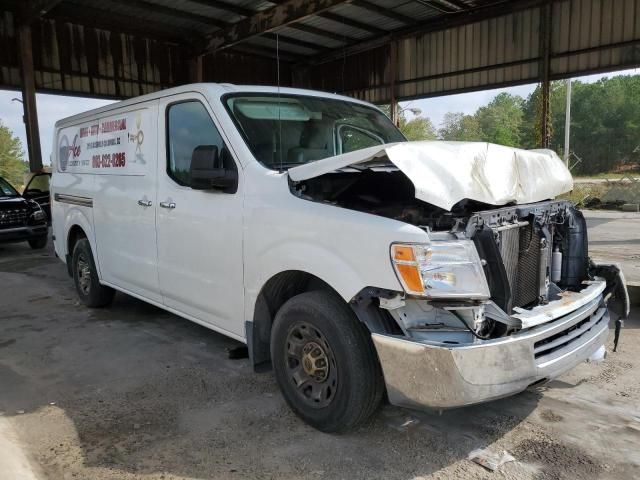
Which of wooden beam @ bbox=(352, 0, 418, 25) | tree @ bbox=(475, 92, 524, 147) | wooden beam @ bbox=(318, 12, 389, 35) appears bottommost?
wooden beam @ bbox=(318, 12, 389, 35)

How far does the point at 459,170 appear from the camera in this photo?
2.72 m

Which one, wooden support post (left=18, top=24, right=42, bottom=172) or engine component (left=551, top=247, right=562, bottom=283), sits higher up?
wooden support post (left=18, top=24, right=42, bottom=172)

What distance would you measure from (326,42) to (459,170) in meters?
16.0

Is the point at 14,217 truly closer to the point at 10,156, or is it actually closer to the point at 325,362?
the point at 325,362

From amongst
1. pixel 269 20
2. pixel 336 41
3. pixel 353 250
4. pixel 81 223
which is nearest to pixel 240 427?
pixel 353 250

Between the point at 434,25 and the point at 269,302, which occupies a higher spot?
the point at 434,25

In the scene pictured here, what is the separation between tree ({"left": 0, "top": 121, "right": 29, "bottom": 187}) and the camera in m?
62.1

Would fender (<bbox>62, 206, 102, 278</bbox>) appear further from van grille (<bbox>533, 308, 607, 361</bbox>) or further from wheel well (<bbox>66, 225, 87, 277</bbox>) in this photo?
van grille (<bbox>533, 308, 607, 361</bbox>)

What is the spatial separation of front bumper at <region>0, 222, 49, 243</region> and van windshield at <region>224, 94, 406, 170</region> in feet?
27.2

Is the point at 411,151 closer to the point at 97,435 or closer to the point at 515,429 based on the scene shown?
the point at 515,429

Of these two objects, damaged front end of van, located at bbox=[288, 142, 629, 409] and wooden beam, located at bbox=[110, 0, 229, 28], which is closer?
damaged front end of van, located at bbox=[288, 142, 629, 409]

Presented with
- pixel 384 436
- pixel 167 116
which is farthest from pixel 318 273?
pixel 167 116

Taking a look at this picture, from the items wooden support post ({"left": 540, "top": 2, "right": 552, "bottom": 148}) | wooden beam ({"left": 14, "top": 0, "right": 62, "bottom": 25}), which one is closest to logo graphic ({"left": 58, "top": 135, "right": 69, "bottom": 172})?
wooden beam ({"left": 14, "top": 0, "right": 62, "bottom": 25})

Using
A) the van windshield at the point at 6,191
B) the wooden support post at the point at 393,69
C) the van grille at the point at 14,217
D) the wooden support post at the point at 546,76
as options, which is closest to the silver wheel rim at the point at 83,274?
the van grille at the point at 14,217
